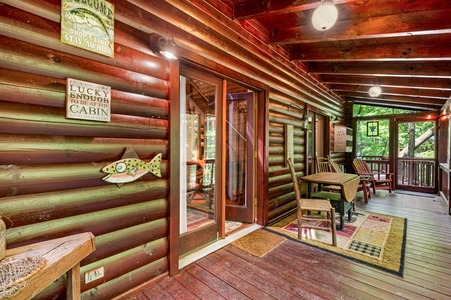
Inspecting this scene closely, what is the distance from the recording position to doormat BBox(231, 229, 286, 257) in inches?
100

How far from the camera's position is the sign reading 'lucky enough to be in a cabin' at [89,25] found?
1.44 metres

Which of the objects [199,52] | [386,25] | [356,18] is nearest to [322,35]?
[356,18]

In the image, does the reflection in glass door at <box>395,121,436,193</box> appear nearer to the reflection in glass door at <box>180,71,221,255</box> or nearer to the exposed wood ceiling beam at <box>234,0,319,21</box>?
the exposed wood ceiling beam at <box>234,0,319,21</box>

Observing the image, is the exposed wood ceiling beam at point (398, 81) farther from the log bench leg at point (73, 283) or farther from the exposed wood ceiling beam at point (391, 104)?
the log bench leg at point (73, 283)

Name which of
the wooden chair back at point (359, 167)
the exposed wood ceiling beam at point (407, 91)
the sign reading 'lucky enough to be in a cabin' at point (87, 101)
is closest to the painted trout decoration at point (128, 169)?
the sign reading 'lucky enough to be in a cabin' at point (87, 101)

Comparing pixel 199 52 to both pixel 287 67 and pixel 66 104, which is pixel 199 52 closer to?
pixel 66 104

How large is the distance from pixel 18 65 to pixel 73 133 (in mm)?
471

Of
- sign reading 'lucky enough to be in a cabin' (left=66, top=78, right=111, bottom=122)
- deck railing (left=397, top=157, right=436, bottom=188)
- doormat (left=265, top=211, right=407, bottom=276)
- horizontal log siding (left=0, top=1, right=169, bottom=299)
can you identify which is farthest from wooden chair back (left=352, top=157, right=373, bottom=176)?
sign reading 'lucky enough to be in a cabin' (left=66, top=78, right=111, bottom=122)

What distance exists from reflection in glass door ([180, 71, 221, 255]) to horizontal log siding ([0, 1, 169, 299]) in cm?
39

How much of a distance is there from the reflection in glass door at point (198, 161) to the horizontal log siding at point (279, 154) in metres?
1.10

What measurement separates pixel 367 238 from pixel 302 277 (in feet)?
4.76

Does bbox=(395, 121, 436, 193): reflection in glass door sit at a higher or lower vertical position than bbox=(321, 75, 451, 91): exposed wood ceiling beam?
lower

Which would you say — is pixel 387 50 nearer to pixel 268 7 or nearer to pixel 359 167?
pixel 268 7

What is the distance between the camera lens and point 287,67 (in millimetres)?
3760
